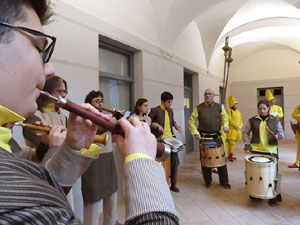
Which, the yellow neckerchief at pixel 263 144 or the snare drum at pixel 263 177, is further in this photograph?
the yellow neckerchief at pixel 263 144

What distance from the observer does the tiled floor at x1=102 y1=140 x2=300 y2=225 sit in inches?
103

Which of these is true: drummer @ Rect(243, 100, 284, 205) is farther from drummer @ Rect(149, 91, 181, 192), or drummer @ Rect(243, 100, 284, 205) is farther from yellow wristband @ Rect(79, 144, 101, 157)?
yellow wristband @ Rect(79, 144, 101, 157)

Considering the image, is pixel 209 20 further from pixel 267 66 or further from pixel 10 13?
pixel 10 13

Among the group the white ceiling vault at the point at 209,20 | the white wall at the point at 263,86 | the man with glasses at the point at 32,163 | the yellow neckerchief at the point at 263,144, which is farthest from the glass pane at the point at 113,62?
the white wall at the point at 263,86

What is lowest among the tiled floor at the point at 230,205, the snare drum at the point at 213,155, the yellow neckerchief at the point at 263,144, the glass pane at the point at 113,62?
the tiled floor at the point at 230,205

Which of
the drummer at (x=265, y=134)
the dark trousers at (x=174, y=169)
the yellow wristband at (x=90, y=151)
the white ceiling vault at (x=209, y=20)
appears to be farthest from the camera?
the dark trousers at (x=174, y=169)

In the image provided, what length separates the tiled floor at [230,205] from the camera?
261cm

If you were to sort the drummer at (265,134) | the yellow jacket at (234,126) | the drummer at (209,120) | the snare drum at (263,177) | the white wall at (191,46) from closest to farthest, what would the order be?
the snare drum at (263,177)
the drummer at (265,134)
the drummer at (209,120)
the white wall at (191,46)
the yellow jacket at (234,126)

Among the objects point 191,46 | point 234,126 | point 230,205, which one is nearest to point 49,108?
point 230,205

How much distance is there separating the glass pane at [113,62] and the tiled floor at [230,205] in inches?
84.4

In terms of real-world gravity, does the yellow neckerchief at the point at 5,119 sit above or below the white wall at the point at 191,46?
below

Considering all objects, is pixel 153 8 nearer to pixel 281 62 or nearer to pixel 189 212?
pixel 189 212

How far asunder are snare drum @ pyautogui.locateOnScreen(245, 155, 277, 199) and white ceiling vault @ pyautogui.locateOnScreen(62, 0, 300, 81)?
2860 mm

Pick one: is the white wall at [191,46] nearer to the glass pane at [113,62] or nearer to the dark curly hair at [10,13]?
the glass pane at [113,62]
